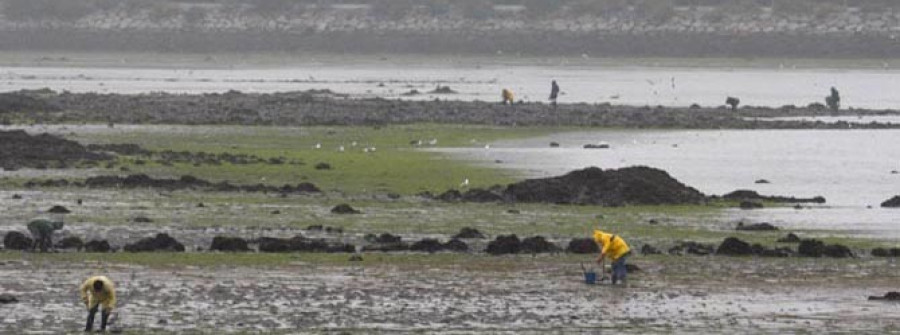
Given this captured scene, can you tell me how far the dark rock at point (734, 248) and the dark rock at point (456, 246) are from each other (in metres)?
3.41

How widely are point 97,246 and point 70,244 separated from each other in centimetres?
48

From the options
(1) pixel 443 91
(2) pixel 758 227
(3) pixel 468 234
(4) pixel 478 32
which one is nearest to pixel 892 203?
(2) pixel 758 227

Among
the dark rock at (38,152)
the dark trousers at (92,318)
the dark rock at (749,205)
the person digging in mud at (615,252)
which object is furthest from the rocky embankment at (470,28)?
the dark trousers at (92,318)


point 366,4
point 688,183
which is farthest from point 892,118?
point 366,4

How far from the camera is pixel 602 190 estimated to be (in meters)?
37.7

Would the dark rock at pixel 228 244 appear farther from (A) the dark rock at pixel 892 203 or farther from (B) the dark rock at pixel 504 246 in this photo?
(A) the dark rock at pixel 892 203

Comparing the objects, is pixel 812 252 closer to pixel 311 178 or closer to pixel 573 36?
pixel 311 178

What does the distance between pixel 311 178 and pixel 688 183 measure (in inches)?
283

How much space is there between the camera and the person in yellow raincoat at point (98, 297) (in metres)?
22.3

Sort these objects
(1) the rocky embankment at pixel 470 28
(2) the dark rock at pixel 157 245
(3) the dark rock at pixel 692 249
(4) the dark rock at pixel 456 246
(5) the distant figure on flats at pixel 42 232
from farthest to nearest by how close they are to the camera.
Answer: (1) the rocky embankment at pixel 470 28, (3) the dark rock at pixel 692 249, (4) the dark rock at pixel 456 246, (2) the dark rock at pixel 157 245, (5) the distant figure on flats at pixel 42 232

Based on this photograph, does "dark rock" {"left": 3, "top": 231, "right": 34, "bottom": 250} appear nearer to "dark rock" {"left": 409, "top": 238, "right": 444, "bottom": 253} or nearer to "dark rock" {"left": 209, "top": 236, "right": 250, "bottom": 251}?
"dark rock" {"left": 209, "top": 236, "right": 250, "bottom": 251}

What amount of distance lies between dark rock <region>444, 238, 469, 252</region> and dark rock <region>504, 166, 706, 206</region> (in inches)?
271

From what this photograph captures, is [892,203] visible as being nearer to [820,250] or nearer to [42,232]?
[820,250]

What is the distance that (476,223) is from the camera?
3403cm
